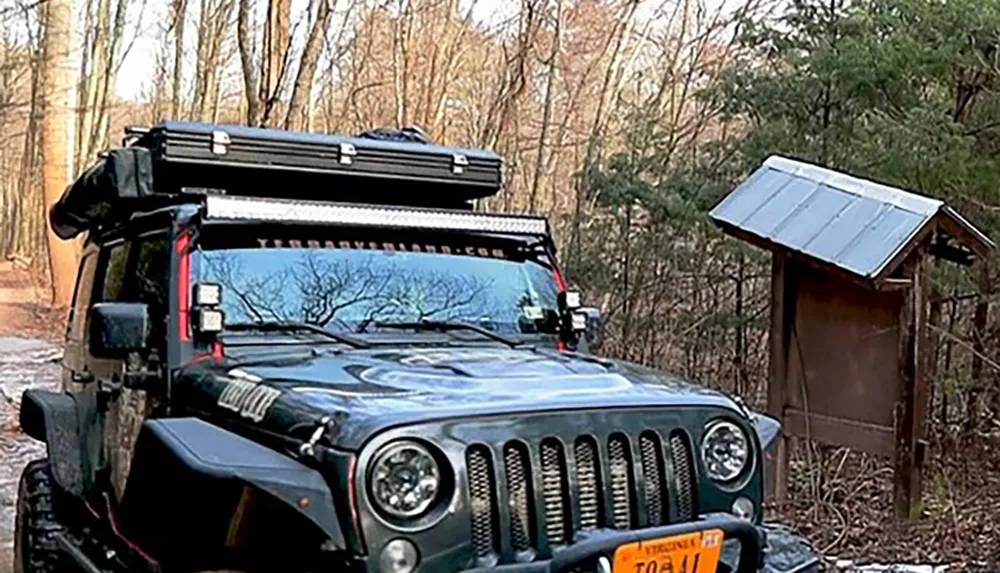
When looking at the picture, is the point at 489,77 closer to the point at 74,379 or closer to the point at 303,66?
the point at 303,66

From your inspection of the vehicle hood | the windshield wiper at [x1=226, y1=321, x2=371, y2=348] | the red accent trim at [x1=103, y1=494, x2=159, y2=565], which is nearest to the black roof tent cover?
the windshield wiper at [x1=226, y1=321, x2=371, y2=348]

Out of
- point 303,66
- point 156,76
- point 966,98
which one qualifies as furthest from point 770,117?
point 156,76

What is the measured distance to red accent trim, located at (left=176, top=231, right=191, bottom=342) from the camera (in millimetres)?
4020

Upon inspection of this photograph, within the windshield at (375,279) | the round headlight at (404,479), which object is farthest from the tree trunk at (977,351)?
the round headlight at (404,479)

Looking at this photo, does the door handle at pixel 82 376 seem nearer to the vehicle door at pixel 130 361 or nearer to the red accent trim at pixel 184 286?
the vehicle door at pixel 130 361

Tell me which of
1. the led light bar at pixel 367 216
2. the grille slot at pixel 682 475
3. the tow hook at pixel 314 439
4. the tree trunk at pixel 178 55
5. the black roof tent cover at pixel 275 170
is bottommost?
the grille slot at pixel 682 475

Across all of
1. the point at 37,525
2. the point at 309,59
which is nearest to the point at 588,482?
the point at 37,525

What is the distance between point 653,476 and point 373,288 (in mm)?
1551

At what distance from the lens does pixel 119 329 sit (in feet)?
13.1

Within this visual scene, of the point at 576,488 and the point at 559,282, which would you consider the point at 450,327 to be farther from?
the point at 576,488

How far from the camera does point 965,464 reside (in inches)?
299

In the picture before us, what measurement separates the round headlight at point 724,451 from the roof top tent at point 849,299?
7.75 feet

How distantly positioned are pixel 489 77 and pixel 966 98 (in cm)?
1324

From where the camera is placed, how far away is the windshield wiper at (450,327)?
14.2 ft
